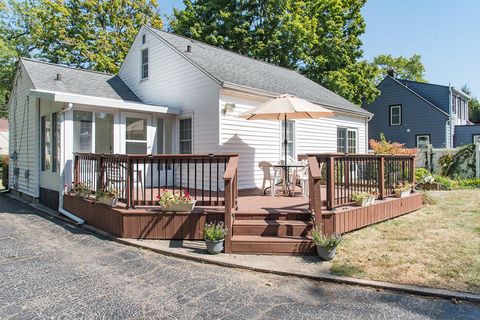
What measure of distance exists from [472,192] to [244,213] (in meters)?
8.93

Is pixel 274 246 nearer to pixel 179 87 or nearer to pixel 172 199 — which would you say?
pixel 172 199

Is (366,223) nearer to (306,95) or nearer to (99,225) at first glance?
(99,225)

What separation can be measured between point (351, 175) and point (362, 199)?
0.50 meters

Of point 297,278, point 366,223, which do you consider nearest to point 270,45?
point 366,223

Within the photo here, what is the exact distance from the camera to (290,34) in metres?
20.9

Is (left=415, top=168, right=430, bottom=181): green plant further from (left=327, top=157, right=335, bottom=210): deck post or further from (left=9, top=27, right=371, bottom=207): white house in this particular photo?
(left=327, top=157, right=335, bottom=210): deck post

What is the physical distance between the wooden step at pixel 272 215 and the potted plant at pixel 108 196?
244 centimetres

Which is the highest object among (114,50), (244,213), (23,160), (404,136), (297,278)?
(114,50)

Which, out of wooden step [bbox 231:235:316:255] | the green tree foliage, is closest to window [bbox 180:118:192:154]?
wooden step [bbox 231:235:316:255]

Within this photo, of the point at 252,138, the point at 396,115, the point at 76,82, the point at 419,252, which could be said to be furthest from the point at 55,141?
the point at 396,115

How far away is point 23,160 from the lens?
10.6 meters

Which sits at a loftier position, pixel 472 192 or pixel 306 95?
pixel 306 95

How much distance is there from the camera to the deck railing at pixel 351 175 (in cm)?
542

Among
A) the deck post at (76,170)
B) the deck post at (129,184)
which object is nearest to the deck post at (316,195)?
the deck post at (129,184)
